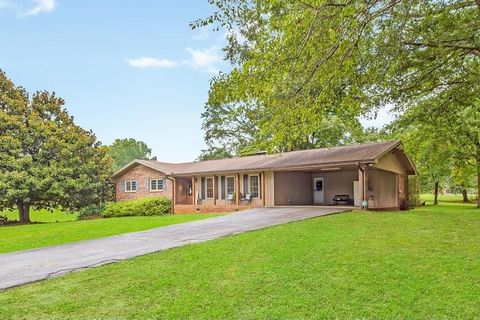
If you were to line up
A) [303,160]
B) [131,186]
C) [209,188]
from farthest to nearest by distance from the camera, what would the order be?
[131,186], [209,188], [303,160]

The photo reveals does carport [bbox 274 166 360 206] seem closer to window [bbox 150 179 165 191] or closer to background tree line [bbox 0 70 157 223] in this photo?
window [bbox 150 179 165 191]

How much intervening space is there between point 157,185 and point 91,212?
4.72 m

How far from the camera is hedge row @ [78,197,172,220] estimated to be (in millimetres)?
23516

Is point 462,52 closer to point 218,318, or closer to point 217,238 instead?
point 217,238

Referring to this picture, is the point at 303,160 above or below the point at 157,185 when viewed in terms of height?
above

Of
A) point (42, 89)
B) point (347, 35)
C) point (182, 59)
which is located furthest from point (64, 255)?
point (42, 89)

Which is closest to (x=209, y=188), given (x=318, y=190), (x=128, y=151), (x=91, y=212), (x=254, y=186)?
(x=254, y=186)

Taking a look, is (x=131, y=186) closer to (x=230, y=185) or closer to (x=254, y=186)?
(x=230, y=185)

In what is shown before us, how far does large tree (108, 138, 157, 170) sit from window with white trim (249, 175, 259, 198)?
6106cm

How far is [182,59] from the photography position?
62.2 feet

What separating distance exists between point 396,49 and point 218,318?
7.14m

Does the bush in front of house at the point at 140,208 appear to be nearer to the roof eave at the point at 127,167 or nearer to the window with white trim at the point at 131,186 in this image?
the roof eave at the point at 127,167

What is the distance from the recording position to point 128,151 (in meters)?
81.9

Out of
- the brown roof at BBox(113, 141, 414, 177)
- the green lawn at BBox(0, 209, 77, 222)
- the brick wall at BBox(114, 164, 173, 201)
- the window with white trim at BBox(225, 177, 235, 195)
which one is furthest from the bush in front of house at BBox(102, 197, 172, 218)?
the window with white trim at BBox(225, 177, 235, 195)
